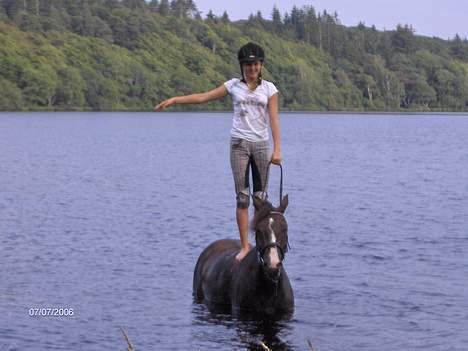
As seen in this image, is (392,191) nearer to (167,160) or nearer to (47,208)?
(47,208)

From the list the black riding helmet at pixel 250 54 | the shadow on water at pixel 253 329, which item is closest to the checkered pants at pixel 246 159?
the black riding helmet at pixel 250 54

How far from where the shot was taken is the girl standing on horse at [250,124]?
1294 cm

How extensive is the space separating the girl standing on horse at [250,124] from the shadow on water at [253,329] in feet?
3.04

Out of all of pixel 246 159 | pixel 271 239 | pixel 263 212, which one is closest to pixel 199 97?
pixel 246 159

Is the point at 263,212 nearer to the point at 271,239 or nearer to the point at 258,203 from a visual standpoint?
the point at 258,203

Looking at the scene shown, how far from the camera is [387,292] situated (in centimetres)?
1714

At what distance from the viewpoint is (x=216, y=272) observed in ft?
47.7

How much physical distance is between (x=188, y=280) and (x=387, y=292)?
3.32 meters

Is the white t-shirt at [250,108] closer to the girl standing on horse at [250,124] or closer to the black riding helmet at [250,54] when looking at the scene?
the girl standing on horse at [250,124]
